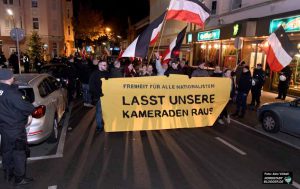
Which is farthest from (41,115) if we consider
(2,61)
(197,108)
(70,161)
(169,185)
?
(2,61)

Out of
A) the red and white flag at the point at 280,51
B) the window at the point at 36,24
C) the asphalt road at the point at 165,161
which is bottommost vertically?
the asphalt road at the point at 165,161

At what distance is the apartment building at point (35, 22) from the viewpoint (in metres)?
44.2

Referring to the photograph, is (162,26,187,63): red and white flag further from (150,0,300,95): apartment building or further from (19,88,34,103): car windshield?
(150,0,300,95): apartment building

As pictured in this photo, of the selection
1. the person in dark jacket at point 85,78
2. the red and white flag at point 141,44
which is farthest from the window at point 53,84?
the person in dark jacket at point 85,78

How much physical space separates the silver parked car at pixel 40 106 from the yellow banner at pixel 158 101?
48.2 inches

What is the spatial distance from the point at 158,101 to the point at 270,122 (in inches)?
137

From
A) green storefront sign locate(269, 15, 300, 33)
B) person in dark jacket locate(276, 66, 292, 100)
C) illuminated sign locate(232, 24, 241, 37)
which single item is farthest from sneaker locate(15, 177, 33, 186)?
illuminated sign locate(232, 24, 241, 37)

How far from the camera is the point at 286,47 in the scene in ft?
25.6

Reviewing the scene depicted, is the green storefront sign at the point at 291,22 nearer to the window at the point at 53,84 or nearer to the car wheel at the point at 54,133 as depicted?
the window at the point at 53,84

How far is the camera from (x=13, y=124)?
4312 mm

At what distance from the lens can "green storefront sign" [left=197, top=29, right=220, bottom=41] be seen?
20602 mm

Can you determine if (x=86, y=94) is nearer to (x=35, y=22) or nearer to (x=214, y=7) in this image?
(x=214, y=7)

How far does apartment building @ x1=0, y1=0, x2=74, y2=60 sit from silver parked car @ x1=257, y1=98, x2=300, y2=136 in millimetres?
Answer: 39121

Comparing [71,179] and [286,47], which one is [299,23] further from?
[71,179]
